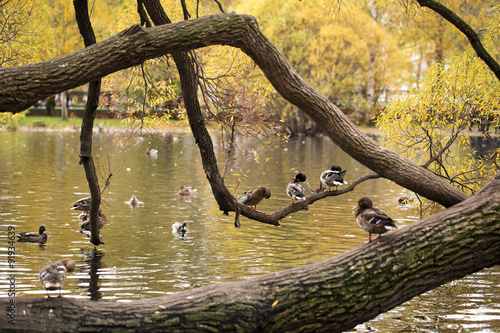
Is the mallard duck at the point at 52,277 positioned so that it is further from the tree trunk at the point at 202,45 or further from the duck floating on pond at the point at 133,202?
the duck floating on pond at the point at 133,202

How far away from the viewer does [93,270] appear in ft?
35.2

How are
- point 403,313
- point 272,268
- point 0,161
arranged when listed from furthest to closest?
point 0,161, point 272,268, point 403,313

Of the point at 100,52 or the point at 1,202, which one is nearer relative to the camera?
the point at 100,52

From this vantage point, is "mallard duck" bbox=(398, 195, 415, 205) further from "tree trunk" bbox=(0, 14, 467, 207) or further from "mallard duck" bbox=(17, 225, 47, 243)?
"mallard duck" bbox=(17, 225, 47, 243)

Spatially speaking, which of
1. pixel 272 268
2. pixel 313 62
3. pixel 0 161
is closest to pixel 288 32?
pixel 313 62

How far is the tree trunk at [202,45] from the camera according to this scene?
577 centimetres

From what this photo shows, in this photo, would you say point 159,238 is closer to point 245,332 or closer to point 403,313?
point 403,313

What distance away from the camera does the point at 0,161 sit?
90.8ft

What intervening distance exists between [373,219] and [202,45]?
3.03 meters

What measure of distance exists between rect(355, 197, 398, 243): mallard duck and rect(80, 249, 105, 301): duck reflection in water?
4546mm

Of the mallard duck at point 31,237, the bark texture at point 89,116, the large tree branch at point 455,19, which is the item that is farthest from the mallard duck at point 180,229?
the large tree branch at point 455,19

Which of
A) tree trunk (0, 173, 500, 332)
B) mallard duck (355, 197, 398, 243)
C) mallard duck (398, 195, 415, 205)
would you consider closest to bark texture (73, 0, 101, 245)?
tree trunk (0, 173, 500, 332)

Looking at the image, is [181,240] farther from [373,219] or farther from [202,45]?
[202,45]

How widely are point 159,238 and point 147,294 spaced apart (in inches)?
167
